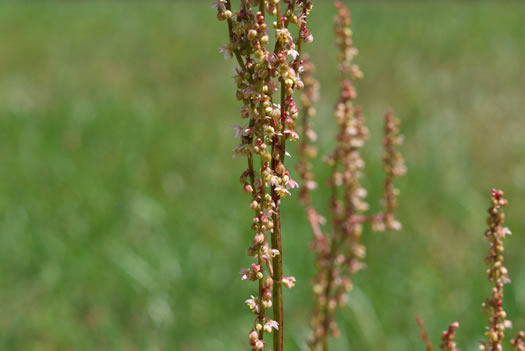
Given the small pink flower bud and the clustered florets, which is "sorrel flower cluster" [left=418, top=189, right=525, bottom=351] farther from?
the small pink flower bud

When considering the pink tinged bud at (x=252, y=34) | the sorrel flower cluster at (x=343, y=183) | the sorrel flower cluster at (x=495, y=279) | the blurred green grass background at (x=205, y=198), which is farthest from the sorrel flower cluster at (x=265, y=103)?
the blurred green grass background at (x=205, y=198)

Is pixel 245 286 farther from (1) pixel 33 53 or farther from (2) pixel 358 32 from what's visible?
(1) pixel 33 53

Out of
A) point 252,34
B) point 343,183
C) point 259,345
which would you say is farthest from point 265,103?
point 343,183

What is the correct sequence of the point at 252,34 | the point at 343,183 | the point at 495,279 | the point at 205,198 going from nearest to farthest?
the point at 252,34, the point at 495,279, the point at 343,183, the point at 205,198

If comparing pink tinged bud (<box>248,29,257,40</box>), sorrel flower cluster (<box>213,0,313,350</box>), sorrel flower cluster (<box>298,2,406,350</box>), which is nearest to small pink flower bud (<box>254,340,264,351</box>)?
sorrel flower cluster (<box>213,0,313,350</box>)

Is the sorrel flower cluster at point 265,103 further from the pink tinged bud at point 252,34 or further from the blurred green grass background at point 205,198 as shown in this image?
the blurred green grass background at point 205,198

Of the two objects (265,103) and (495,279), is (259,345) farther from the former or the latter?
(495,279)

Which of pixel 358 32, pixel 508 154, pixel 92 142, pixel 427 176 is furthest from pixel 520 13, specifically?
pixel 92 142
